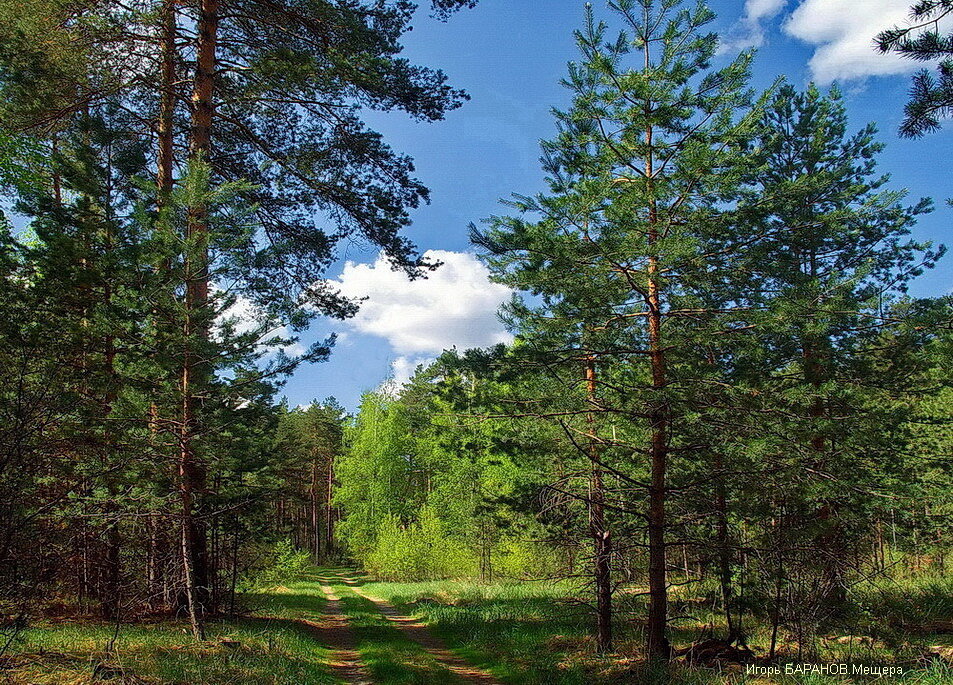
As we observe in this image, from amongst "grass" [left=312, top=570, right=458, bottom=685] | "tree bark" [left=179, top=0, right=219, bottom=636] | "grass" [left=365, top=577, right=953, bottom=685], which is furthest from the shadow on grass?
"tree bark" [left=179, top=0, right=219, bottom=636]

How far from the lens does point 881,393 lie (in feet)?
→ 41.0

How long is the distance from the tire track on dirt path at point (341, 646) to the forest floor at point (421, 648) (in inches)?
1.5

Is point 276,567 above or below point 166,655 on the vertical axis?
below

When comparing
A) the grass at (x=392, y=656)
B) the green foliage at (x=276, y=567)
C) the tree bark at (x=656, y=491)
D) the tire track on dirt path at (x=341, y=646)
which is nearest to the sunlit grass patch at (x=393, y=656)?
the grass at (x=392, y=656)

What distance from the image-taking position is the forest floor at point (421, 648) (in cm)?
594

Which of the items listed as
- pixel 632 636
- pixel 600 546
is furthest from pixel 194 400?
pixel 632 636

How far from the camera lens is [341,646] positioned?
10.3 metres

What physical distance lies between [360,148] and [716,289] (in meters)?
7.70

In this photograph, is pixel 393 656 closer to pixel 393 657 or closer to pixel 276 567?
pixel 393 657

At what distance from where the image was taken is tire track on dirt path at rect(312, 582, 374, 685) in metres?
7.96

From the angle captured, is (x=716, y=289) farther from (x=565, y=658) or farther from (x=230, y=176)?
(x=230, y=176)

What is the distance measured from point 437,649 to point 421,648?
15.2 inches

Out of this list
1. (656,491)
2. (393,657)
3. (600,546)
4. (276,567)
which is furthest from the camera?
(276,567)

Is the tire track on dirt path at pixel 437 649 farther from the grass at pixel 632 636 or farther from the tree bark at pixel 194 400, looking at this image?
A: the tree bark at pixel 194 400
